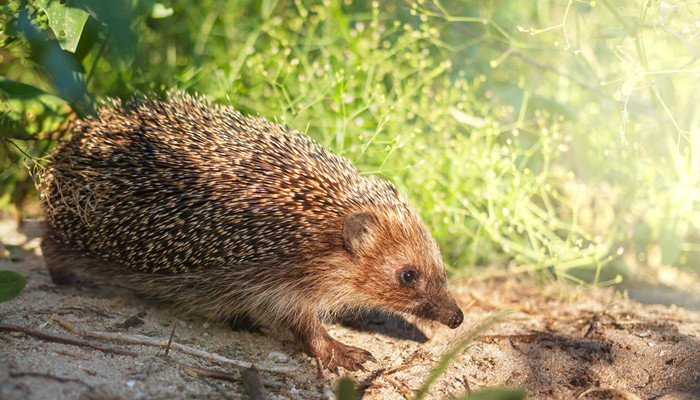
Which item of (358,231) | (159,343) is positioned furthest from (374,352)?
(159,343)

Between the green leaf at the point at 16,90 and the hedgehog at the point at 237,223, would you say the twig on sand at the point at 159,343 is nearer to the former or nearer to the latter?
the hedgehog at the point at 237,223

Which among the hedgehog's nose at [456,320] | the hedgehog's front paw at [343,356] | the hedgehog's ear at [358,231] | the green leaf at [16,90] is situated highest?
the green leaf at [16,90]

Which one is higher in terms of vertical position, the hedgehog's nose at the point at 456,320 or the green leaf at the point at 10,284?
the green leaf at the point at 10,284

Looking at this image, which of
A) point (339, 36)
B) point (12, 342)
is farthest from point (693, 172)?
point (12, 342)

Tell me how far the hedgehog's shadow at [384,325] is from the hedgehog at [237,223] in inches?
13.1

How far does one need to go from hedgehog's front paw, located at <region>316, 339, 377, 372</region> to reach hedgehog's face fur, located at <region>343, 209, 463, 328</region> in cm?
43

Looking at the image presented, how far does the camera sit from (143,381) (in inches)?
111

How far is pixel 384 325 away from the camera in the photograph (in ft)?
15.0

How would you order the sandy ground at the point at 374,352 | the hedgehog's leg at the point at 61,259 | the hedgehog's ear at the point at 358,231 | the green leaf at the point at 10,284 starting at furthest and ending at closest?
the hedgehog's leg at the point at 61,259, the hedgehog's ear at the point at 358,231, the green leaf at the point at 10,284, the sandy ground at the point at 374,352

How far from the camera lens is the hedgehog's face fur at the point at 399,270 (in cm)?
394

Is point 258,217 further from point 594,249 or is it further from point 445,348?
point 594,249

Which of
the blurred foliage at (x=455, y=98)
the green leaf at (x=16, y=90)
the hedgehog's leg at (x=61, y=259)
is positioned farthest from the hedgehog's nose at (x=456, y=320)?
the green leaf at (x=16, y=90)

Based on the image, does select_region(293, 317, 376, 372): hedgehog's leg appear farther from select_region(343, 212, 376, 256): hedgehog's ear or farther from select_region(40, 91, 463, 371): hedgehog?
select_region(343, 212, 376, 256): hedgehog's ear

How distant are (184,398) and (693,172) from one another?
15.4 ft
